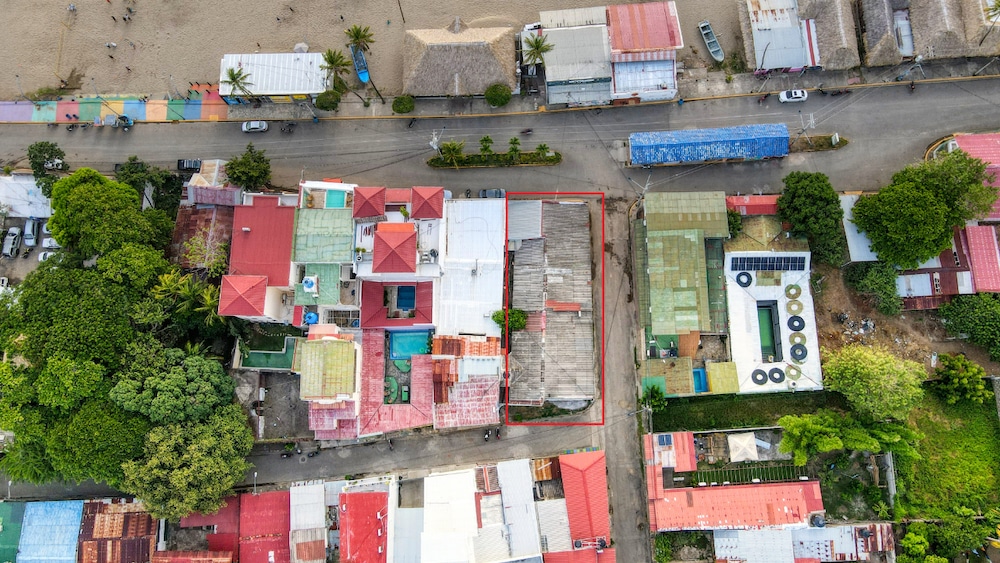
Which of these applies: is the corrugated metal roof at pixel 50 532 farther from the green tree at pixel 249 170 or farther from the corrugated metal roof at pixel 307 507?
the green tree at pixel 249 170

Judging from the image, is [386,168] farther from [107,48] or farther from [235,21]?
[107,48]

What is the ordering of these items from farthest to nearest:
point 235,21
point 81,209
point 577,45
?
point 235,21
point 577,45
point 81,209

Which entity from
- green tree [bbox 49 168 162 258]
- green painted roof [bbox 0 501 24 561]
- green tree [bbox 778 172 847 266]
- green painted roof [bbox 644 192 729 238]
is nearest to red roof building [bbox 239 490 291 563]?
green painted roof [bbox 0 501 24 561]

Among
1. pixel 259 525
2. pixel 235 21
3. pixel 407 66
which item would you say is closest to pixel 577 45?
pixel 407 66

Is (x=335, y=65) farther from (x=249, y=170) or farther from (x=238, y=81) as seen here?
(x=249, y=170)

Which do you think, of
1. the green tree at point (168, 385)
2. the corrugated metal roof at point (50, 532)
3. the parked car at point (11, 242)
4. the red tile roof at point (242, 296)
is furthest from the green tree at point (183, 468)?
the parked car at point (11, 242)

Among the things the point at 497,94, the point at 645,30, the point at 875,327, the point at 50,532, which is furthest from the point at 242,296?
the point at 875,327

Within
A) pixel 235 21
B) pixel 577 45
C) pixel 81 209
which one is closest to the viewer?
pixel 81 209
